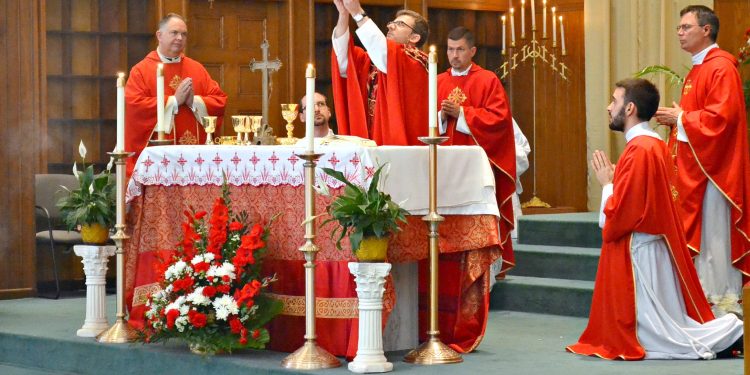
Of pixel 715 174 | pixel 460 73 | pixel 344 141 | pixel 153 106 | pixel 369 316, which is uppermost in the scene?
pixel 460 73

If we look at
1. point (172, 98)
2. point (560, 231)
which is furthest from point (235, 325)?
point (560, 231)

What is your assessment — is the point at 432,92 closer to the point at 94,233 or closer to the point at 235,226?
the point at 235,226

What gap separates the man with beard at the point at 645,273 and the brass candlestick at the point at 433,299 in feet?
2.46

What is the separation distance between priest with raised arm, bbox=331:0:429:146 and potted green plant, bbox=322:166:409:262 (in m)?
0.86

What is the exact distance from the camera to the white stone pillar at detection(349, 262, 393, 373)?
514 cm

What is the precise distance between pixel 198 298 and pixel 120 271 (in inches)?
31.6

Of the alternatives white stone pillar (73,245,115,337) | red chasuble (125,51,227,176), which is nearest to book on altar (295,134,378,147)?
white stone pillar (73,245,115,337)

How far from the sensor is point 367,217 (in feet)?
16.8

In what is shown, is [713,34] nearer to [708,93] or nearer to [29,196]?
[708,93]

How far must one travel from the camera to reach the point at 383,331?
5.74 metres

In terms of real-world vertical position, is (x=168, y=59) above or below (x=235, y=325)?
above

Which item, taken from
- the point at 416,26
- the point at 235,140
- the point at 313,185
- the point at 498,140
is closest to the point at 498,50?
the point at 498,140

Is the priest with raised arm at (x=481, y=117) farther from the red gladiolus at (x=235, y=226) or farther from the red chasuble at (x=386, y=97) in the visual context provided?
the red gladiolus at (x=235, y=226)

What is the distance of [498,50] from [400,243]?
6.52 metres
